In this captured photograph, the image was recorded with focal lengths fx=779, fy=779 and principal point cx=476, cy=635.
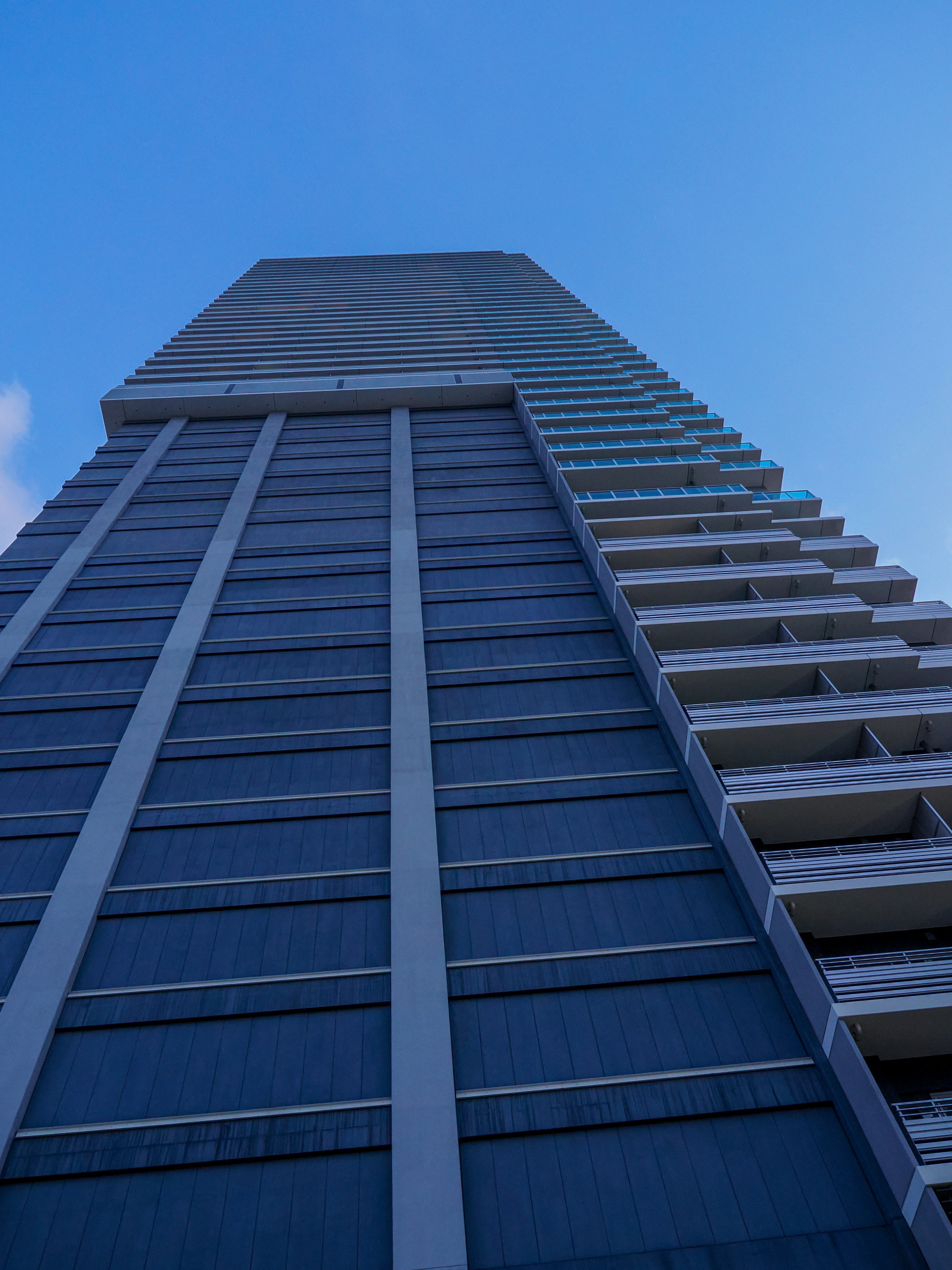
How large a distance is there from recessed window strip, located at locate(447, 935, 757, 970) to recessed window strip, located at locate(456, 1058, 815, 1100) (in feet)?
8.46

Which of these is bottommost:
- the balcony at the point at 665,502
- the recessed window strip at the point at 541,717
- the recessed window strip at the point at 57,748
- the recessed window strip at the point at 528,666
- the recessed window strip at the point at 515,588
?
the recessed window strip at the point at 541,717

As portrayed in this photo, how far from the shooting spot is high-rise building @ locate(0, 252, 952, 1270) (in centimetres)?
1366

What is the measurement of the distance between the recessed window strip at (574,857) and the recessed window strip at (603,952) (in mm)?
2525

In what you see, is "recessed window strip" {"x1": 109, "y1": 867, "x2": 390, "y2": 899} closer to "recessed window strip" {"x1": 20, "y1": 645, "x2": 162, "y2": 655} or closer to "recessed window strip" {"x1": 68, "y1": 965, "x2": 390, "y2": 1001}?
"recessed window strip" {"x1": 68, "y1": 965, "x2": 390, "y2": 1001}

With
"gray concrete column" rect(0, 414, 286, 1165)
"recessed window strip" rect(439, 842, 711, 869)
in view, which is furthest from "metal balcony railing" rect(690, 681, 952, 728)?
"gray concrete column" rect(0, 414, 286, 1165)

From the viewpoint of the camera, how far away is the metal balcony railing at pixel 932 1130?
12617mm

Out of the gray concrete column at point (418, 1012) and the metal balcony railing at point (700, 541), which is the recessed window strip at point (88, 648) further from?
the metal balcony railing at point (700, 541)

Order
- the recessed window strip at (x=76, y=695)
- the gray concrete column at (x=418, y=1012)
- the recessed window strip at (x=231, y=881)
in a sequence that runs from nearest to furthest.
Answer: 1. the gray concrete column at (x=418, y=1012)
2. the recessed window strip at (x=231, y=881)
3. the recessed window strip at (x=76, y=695)

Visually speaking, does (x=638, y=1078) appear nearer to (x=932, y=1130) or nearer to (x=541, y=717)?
(x=932, y=1130)

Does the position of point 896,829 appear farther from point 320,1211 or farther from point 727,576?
point 320,1211

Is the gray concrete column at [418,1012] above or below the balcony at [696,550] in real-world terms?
below

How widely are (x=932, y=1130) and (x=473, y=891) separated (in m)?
10.0

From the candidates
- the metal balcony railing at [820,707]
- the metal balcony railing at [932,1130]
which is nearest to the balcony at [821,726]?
the metal balcony railing at [820,707]

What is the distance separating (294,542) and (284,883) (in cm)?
1891
